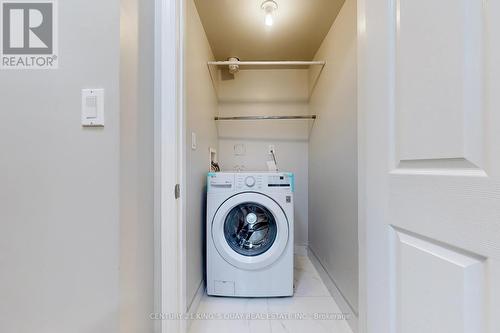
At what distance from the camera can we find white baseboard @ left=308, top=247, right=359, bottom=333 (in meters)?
1.38

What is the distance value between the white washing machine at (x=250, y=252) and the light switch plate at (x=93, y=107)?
Result: 104 centimetres

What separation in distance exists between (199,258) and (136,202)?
96cm

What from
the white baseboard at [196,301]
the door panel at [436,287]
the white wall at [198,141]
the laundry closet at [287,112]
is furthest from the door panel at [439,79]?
the white baseboard at [196,301]

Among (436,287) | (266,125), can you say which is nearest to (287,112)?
(266,125)

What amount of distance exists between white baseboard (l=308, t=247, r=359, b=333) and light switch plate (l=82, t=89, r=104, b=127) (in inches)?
63.6

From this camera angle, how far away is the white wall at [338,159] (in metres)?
1.46

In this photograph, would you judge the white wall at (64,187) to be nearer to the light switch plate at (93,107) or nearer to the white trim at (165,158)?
the light switch plate at (93,107)

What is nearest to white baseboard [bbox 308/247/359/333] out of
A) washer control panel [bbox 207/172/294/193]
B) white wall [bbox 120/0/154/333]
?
washer control panel [bbox 207/172/294/193]

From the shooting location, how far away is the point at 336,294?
65.5 inches

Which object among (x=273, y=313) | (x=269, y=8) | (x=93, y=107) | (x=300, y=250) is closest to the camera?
(x=93, y=107)

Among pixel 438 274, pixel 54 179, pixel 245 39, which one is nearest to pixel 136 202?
pixel 54 179

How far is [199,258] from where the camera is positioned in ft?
5.61

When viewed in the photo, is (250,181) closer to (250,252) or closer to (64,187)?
(250,252)

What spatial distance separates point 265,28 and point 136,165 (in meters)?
1.65
